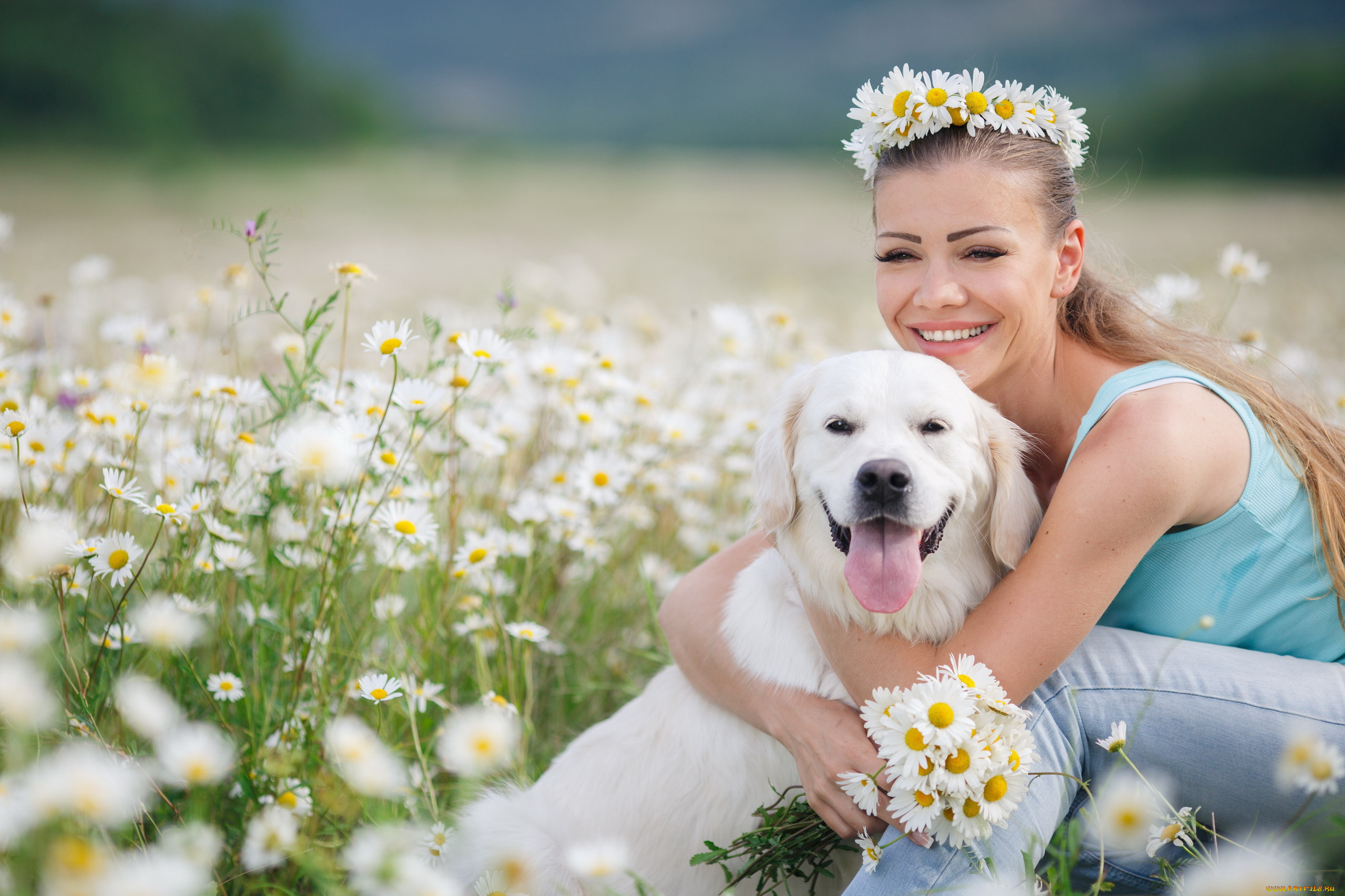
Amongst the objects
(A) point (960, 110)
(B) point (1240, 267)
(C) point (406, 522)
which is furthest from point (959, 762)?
(B) point (1240, 267)

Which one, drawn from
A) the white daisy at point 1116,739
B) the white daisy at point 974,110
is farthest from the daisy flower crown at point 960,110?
the white daisy at point 1116,739

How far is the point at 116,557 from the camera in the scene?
1797 millimetres

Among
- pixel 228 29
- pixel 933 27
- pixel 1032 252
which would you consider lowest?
pixel 1032 252

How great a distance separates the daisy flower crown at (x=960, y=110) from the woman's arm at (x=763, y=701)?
1.20 meters

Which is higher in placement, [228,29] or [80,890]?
[228,29]

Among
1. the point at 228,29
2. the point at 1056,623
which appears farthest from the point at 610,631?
the point at 228,29

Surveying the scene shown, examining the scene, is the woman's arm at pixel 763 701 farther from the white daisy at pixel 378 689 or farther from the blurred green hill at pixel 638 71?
the blurred green hill at pixel 638 71

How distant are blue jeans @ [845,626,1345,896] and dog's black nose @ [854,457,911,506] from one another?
1.73 feet

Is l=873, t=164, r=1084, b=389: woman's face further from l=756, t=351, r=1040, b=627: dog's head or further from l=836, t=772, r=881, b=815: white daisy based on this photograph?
l=836, t=772, r=881, b=815: white daisy

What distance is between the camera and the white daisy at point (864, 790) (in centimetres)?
162

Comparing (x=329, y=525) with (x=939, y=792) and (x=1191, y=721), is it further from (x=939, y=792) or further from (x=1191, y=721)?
(x=1191, y=721)

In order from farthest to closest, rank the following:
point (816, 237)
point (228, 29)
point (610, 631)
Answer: point (228, 29)
point (816, 237)
point (610, 631)

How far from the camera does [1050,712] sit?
1.88 m

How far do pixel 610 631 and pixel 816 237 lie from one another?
13816mm
